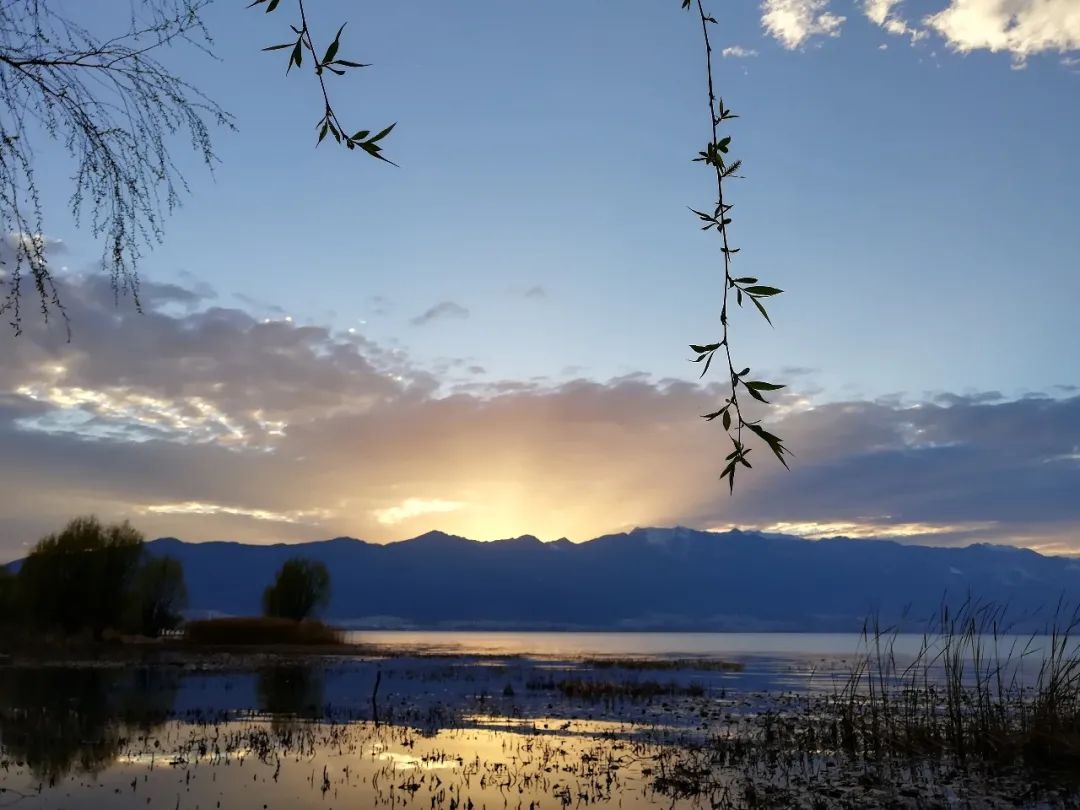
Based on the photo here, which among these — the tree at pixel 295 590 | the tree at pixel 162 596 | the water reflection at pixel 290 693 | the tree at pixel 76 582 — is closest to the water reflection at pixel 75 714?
the water reflection at pixel 290 693

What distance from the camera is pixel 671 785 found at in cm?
1653

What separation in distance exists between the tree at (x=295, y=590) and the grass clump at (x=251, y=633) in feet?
30.4

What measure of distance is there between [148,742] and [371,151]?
23046 mm

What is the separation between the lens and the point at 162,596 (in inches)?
3250

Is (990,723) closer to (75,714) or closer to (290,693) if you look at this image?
(75,714)

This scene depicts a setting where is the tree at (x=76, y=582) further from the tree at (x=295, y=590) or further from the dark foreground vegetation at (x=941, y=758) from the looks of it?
the dark foreground vegetation at (x=941, y=758)

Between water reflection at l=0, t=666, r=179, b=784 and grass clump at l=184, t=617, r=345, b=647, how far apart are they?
3346cm

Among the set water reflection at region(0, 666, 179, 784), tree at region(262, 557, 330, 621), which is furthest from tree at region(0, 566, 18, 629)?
water reflection at region(0, 666, 179, 784)

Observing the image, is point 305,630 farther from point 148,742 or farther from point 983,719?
point 983,719

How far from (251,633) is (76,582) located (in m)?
16.2

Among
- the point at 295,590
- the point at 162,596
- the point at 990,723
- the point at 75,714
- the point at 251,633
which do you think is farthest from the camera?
the point at 295,590

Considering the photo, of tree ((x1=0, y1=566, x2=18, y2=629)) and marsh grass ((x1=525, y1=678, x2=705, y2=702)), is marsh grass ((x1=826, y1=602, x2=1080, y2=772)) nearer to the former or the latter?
marsh grass ((x1=525, y1=678, x2=705, y2=702))

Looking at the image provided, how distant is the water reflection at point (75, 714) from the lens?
19328mm

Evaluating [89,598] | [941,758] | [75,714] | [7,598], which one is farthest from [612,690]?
[7,598]
